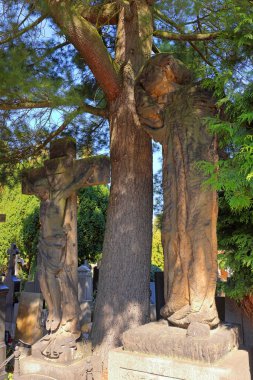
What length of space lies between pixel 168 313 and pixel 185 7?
430 cm

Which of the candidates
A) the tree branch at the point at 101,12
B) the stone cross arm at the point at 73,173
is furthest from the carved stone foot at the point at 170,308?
the tree branch at the point at 101,12

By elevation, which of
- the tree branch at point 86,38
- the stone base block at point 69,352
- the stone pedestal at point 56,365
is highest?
the tree branch at point 86,38

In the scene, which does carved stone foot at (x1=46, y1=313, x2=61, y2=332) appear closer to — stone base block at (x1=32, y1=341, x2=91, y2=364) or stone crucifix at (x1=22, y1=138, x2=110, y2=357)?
stone crucifix at (x1=22, y1=138, x2=110, y2=357)

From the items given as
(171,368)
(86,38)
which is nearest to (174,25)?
(86,38)

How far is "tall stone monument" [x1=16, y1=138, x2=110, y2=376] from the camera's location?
498cm

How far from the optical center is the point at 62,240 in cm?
521

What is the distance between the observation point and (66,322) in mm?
5004

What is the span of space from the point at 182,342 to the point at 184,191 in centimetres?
123

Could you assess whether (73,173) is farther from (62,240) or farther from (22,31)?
(22,31)

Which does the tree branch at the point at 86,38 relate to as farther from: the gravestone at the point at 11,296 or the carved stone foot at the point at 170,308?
the gravestone at the point at 11,296

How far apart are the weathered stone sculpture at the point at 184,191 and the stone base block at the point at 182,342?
131 mm

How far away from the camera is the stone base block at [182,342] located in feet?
8.77

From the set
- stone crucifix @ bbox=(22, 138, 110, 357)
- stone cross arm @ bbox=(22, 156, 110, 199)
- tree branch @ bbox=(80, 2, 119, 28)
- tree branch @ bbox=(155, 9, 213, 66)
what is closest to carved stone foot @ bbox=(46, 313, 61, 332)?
stone crucifix @ bbox=(22, 138, 110, 357)

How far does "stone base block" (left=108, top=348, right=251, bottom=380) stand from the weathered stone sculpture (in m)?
0.35
